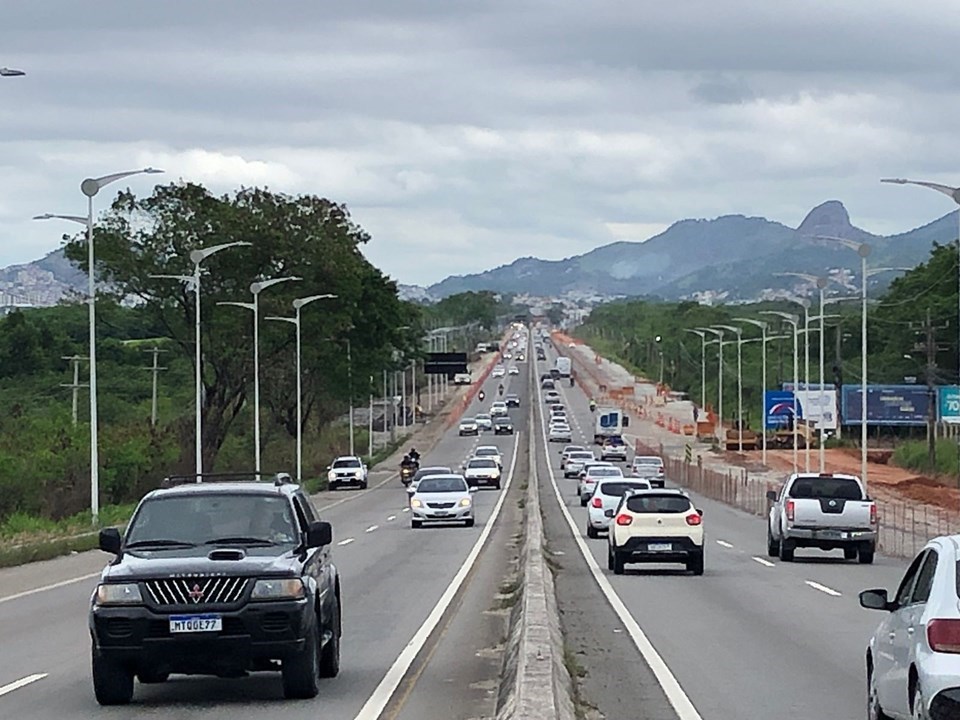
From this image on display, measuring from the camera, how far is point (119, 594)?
13.9 meters

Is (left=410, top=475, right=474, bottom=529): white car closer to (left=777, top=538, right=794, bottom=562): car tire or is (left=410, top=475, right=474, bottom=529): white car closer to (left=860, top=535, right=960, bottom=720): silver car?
(left=777, top=538, right=794, bottom=562): car tire

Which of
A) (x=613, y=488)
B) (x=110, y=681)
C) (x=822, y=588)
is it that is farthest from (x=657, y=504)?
(x=110, y=681)

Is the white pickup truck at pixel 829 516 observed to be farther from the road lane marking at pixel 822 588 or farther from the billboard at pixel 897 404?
the billboard at pixel 897 404

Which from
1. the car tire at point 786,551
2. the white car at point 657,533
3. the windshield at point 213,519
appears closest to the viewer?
the windshield at point 213,519

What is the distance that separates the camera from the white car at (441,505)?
5047 cm

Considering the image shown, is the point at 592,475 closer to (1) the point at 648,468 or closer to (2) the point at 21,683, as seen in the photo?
(1) the point at 648,468

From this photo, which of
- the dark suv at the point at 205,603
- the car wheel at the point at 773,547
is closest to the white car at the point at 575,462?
the car wheel at the point at 773,547

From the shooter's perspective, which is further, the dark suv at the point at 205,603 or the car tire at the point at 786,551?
the car tire at the point at 786,551

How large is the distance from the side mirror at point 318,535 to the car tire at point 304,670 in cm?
83

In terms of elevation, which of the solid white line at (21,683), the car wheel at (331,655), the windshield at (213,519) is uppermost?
the windshield at (213,519)

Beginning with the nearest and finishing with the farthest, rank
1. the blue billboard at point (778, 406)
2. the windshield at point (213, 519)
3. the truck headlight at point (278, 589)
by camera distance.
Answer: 1. the truck headlight at point (278, 589)
2. the windshield at point (213, 519)
3. the blue billboard at point (778, 406)

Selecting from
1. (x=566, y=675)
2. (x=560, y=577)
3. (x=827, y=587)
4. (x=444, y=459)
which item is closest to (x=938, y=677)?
(x=566, y=675)

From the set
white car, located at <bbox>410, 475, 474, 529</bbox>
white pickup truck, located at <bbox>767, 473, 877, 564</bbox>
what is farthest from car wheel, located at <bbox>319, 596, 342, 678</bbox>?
white car, located at <bbox>410, 475, 474, 529</bbox>

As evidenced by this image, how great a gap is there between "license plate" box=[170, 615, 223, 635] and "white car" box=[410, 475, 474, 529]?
36634 mm
